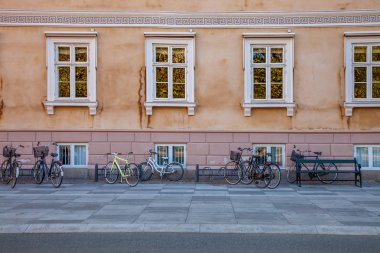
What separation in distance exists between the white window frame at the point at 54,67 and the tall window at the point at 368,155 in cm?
933

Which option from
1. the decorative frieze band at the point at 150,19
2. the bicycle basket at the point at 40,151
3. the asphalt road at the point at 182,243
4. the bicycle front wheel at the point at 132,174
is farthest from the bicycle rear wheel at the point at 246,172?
the asphalt road at the point at 182,243

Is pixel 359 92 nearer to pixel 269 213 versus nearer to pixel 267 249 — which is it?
pixel 269 213

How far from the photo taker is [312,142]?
18.4 meters

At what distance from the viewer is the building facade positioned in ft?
60.2

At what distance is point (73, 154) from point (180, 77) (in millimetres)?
4673

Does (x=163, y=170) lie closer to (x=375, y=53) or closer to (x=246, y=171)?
(x=246, y=171)

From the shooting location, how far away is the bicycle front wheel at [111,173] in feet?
58.4

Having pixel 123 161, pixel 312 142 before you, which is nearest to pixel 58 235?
pixel 123 161

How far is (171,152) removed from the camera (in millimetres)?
18719

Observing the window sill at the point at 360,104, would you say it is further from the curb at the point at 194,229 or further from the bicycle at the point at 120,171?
the curb at the point at 194,229

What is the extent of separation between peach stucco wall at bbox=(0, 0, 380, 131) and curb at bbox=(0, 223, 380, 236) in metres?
8.61

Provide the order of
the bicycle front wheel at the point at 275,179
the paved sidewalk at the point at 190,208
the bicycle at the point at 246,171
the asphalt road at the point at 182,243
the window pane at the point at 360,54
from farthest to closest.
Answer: the window pane at the point at 360,54, the bicycle at the point at 246,171, the bicycle front wheel at the point at 275,179, the paved sidewalk at the point at 190,208, the asphalt road at the point at 182,243

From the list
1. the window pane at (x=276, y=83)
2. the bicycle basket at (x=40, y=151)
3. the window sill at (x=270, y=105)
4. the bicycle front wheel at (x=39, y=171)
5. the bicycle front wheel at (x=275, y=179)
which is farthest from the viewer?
the window pane at (x=276, y=83)

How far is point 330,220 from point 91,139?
10.1 metres
